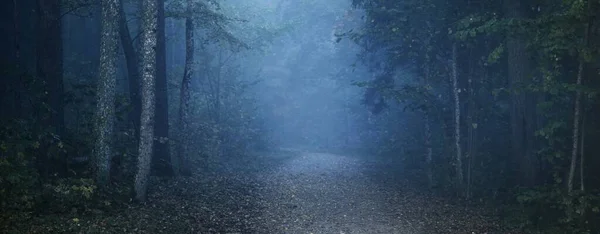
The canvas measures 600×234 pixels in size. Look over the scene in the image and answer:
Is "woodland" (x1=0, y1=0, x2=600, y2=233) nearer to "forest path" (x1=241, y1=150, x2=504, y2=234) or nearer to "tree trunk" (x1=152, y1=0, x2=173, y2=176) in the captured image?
"tree trunk" (x1=152, y1=0, x2=173, y2=176)

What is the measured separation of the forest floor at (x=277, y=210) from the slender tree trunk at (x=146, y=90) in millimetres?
816

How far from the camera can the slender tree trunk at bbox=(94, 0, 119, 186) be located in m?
12.4

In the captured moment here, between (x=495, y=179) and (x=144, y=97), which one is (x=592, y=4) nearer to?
(x=495, y=179)

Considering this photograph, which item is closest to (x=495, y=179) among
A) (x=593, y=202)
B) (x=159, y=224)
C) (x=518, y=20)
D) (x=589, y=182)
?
(x=589, y=182)

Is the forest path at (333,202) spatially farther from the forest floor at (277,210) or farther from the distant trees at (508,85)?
the distant trees at (508,85)

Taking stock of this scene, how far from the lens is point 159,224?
35.8ft

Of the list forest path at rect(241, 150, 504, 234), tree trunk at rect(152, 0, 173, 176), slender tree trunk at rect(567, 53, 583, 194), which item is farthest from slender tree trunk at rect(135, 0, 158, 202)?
slender tree trunk at rect(567, 53, 583, 194)

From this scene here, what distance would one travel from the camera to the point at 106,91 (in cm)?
1250

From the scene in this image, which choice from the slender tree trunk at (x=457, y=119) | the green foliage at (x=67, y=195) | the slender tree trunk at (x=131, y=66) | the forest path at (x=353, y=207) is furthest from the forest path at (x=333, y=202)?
the slender tree trunk at (x=131, y=66)

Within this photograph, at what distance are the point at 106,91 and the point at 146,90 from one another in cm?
110

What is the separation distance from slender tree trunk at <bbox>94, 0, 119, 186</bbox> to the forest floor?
158 centimetres

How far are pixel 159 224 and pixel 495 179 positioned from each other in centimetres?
1267

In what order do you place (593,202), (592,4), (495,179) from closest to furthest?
1. (592,4)
2. (593,202)
3. (495,179)

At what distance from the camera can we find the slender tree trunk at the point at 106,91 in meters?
12.4
